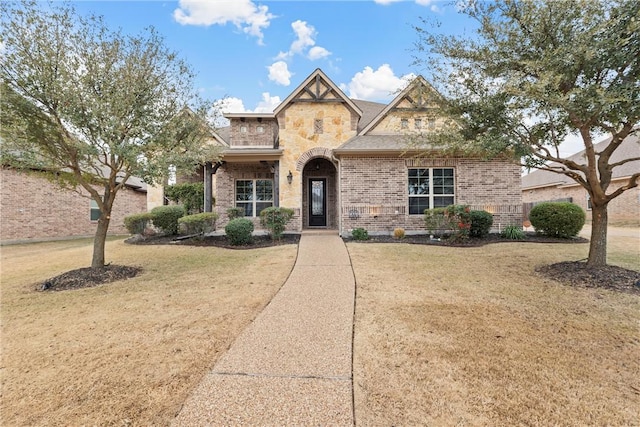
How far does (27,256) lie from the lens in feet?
33.5

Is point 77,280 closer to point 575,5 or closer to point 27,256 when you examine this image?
point 27,256

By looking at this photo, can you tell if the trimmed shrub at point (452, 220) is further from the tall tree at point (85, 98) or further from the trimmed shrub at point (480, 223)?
the tall tree at point (85, 98)

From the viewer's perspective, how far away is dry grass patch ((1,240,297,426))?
7.94ft

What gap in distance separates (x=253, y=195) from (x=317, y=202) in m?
3.25

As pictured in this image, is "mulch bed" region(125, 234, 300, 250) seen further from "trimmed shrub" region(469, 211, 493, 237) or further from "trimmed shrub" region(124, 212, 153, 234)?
"trimmed shrub" region(469, 211, 493, 237)

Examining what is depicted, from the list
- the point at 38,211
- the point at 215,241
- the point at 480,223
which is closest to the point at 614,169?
the point at 480,223

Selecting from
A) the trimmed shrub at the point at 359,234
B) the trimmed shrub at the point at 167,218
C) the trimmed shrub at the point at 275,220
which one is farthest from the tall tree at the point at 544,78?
the trimmed shrub at the point at 167,218

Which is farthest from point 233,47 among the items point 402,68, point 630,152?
point 630,152

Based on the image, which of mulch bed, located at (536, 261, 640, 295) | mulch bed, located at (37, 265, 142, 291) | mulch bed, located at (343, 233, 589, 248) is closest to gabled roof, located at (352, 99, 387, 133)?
mulch bed, located at (343, 233, 589, 248)

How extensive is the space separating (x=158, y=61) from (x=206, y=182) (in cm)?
687

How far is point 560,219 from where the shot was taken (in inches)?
430

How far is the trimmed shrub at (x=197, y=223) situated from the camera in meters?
11.8

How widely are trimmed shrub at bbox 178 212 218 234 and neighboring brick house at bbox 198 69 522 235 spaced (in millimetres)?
1360

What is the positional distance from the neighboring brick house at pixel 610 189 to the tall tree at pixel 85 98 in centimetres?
1940
